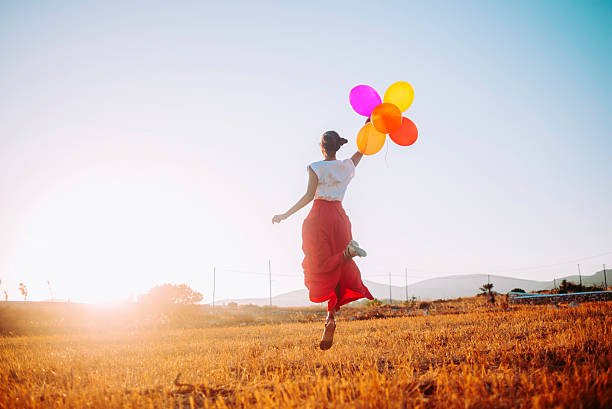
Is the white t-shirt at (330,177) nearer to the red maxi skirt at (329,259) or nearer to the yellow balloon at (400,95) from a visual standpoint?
the red maxi skirt at (329,259)

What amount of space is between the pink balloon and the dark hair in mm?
782

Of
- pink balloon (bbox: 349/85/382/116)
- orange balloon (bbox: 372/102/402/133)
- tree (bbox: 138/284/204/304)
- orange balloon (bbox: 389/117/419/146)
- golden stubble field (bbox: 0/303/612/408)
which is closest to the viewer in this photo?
golden stubble field (bbox: 0/303/612/408)

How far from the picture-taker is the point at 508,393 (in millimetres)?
2740

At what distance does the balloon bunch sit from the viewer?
18.3 ft

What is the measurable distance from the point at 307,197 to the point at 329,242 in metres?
0.71

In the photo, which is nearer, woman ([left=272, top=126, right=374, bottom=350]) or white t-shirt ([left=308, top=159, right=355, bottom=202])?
woman ([left=272, top=126, right=374, bottom=350])

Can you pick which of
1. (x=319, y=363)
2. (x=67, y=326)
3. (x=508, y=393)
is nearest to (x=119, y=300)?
(x=67, y=326)

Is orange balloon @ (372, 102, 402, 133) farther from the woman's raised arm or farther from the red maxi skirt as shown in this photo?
the red maxi skirt

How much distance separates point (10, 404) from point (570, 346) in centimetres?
593

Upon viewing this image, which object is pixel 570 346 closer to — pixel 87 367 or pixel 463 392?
pixel 463 392

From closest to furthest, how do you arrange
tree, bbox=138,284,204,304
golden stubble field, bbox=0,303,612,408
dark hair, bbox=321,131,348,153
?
golden stubble field, bbox=0,303,612,408
dark hair, bbox=321,131,348,153
tree, bbox=138,284,204,304

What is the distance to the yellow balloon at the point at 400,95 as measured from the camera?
5898 mm

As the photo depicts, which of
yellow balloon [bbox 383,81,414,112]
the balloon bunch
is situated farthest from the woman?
yellow balloon [bbox 383,81,414,112]

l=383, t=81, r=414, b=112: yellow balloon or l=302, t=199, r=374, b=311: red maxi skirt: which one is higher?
l=383, t=81, r=414, b=112: yellow balloon
